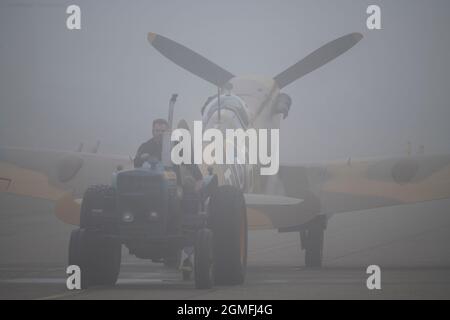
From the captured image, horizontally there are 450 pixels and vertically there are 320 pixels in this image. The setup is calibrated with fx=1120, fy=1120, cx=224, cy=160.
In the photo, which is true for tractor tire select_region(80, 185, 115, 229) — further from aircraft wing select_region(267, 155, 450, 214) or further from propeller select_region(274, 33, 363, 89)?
propeller select_region(274, 33, 363, 89)

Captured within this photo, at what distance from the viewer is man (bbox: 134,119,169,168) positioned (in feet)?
49.4

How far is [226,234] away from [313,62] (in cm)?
1016

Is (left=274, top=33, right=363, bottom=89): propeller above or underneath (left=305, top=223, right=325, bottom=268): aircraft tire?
above

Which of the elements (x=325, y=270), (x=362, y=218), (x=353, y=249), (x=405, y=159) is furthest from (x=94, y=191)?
(x=362, y=218)

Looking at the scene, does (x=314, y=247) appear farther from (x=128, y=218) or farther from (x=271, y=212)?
(x=128, y=218)

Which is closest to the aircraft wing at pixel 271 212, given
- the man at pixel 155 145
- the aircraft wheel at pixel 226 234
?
the aircraft wheel at pixel 226 234

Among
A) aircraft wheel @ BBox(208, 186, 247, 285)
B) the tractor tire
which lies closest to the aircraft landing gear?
aircraft wheel @ BBox(208, 186, 247, 285)

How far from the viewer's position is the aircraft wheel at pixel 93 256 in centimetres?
1496

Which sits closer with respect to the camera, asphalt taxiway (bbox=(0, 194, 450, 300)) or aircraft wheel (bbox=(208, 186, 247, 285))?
asphalt taxiway (bbox=(0, 194, 450, 300))

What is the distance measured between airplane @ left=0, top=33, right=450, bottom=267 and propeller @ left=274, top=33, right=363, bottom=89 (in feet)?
0.10

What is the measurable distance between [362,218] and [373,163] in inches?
1297

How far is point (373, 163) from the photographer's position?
74.6 feet

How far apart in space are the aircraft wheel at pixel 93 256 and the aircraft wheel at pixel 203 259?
1258mm
